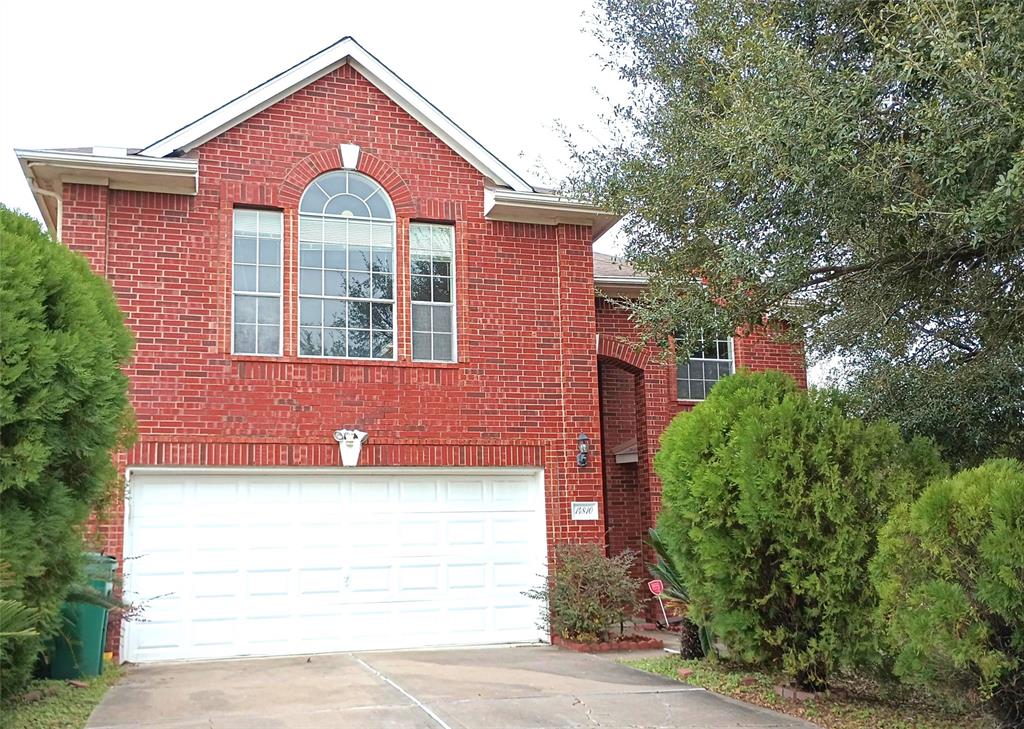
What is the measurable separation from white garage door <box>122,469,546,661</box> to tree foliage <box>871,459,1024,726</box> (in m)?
6.50

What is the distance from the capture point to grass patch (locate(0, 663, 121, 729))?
24.5ft

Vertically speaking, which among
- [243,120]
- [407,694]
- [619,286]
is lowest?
[407,694]

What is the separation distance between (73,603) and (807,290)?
7448mm

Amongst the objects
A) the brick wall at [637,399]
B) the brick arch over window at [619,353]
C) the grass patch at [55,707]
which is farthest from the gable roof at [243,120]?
the grass patch at [55,707]

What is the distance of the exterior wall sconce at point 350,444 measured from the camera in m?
12.3

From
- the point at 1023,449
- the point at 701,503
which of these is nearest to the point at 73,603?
the point at 701,503

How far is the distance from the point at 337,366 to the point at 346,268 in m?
1.26

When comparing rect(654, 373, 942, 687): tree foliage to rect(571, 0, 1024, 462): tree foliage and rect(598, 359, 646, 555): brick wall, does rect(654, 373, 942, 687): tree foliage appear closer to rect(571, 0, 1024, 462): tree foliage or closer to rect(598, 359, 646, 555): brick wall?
Answer: rect(571, 0, 1024, 462): tree foliage

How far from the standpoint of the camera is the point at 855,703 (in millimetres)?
8531

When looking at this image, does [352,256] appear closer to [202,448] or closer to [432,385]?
[432,385]

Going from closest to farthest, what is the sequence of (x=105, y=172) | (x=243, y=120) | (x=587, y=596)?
(x=105, y=172) → (x=587, y=596) → (x=243, y=120)

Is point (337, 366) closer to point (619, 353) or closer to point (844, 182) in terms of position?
point (619, 353)

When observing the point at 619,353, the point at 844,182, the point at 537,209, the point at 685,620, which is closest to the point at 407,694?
the point at 685,620

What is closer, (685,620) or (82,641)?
(82,641)
